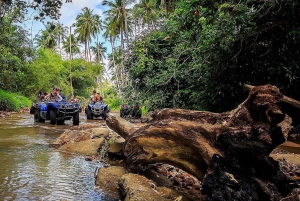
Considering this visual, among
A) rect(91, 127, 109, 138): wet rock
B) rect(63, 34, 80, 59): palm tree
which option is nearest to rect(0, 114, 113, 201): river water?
rect(91, 127, 109, 138): wet rock

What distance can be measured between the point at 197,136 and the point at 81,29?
4658cm

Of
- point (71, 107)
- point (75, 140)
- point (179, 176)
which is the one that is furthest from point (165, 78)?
point (179, 176)

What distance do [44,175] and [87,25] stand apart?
148ft

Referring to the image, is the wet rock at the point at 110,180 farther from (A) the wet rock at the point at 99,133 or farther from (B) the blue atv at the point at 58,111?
(B) the blue atv at the point at 58,111

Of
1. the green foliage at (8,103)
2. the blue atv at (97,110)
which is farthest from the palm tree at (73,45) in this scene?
the blue atv at (97,110)

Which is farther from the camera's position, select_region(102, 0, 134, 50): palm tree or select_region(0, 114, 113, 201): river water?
select_region(102, 0, 134, 50): palm tree

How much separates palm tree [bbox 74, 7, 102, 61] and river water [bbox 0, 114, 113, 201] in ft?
139

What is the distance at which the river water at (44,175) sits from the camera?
3.87 m

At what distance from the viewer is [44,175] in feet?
15.6

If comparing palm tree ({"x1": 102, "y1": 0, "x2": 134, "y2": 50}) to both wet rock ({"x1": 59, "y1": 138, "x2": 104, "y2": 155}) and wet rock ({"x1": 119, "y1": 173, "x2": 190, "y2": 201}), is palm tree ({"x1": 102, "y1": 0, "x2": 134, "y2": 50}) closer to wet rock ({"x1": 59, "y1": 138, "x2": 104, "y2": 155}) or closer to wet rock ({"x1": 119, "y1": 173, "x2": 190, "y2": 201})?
wet rock ({"x1": 59, "y1": 138, "x2": 104, "y2": 155})

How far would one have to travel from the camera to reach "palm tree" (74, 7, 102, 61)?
155 ft

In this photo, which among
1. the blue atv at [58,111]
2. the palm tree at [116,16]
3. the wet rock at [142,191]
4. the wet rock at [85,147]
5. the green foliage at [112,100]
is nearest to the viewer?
the wet rock at [142,191]

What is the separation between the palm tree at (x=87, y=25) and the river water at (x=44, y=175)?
4248cm

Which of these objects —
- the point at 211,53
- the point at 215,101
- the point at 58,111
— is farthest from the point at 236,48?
the point at 58,111
